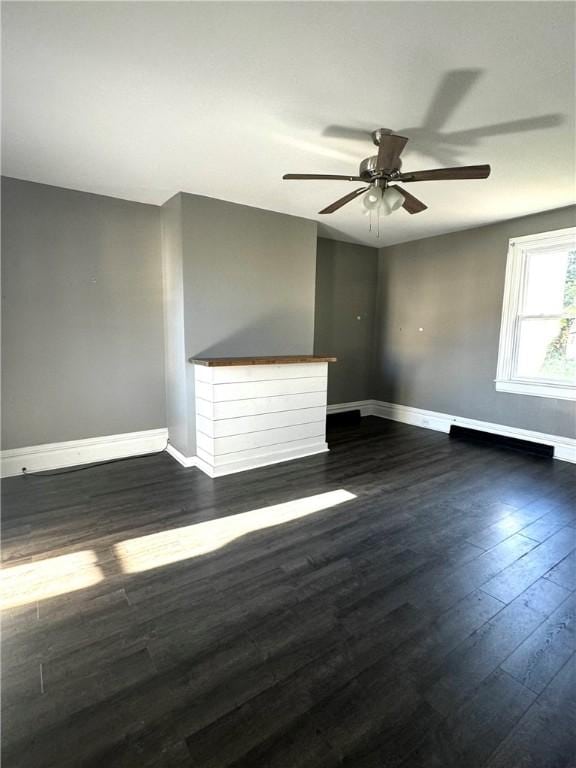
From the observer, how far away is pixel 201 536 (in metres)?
2.41

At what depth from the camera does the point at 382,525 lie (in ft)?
8.46

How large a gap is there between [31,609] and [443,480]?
3.13 metres

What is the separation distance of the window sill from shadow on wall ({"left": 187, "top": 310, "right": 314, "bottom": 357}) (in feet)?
7.68

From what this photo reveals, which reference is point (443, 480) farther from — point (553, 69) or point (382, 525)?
point (553, 69)

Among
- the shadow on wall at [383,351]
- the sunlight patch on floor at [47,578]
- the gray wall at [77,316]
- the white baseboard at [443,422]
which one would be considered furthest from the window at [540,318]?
the sunlight patch on floor at [47,578]

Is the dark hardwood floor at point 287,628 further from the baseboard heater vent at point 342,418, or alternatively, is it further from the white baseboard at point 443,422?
the baseboard heater vent at point 342,418

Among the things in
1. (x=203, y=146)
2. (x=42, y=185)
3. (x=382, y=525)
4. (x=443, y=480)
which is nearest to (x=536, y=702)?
(x=382, y=525)

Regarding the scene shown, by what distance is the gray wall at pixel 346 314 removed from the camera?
5.32 metres

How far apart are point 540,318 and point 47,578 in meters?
4.89

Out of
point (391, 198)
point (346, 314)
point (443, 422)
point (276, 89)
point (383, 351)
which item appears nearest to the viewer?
point (276, 89)

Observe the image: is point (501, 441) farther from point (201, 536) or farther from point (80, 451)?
point (80, 451)

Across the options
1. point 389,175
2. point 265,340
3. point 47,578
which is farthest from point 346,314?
point 47,578

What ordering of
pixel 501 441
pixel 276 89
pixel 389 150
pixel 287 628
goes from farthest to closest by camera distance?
pixel 501 441 → pixel 389 150 → pixel 276 89 → pixel 287 628

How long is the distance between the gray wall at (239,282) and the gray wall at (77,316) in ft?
1.09
